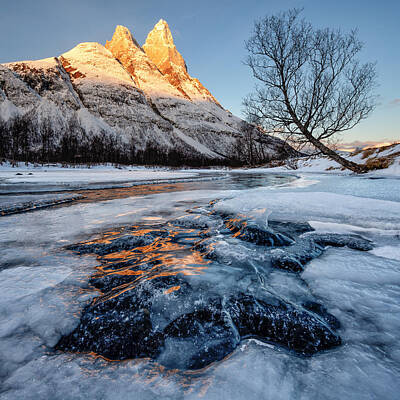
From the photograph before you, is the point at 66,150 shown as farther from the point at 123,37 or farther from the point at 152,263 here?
the point at 123,37

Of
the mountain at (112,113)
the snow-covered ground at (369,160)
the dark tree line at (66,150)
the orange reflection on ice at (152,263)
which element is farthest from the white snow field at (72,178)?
the mountain at (112,113)

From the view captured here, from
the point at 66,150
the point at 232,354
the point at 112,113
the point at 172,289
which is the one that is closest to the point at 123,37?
the point at 112,113

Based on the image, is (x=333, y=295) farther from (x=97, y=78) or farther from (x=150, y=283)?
(x=97, y=78)

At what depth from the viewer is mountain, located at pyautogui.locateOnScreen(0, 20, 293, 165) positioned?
77750 millimetres

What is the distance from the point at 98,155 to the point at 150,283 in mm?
76056

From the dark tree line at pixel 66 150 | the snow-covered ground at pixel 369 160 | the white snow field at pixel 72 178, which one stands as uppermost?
the dark tree line at pixel 66 150

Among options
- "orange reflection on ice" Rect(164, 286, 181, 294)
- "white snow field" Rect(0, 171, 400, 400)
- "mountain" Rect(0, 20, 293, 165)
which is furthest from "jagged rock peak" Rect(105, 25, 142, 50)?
"orange reflection on ice" Rect(164, 286, 181, 294)

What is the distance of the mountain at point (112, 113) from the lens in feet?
255

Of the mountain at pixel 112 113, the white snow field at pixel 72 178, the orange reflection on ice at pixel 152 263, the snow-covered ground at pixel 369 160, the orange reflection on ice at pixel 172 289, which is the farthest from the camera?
the mountain at pixel 112 113

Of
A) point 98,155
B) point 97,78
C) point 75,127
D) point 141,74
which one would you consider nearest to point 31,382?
point 98,155

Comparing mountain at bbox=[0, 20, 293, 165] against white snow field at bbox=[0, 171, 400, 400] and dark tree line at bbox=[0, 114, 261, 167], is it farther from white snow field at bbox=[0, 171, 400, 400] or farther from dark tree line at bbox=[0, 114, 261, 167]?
white snow field at bbox=[0, 171, 400, 400]

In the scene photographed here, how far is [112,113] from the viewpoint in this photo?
4808 inches

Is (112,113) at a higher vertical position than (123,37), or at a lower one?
lower

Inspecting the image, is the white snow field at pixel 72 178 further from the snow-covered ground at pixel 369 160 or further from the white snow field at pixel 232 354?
the snow-covered ground at pixel 369 160
